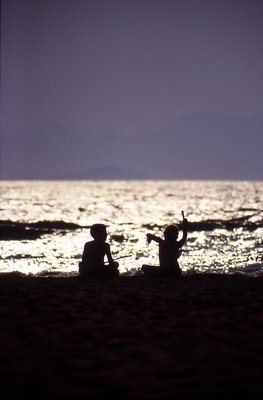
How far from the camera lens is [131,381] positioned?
16.7 ft

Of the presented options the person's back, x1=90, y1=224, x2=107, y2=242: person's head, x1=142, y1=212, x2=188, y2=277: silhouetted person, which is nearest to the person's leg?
x1=142, y1=212, x2=188, y2=277: silhouetted person

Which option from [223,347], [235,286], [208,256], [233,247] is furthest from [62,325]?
[233,247]

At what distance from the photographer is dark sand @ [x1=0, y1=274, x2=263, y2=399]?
16.3ft

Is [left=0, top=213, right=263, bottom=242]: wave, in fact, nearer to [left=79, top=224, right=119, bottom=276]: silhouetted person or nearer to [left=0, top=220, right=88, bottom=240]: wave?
[left=0, top=220, right=88, bottom=240]: wave

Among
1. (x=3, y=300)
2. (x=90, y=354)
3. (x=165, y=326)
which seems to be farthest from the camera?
(x=3, y=300)

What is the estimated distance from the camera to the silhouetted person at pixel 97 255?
1256cm

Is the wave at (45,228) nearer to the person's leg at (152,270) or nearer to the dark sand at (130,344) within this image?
the person's leg at (152,270)

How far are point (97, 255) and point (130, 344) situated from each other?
6.53m

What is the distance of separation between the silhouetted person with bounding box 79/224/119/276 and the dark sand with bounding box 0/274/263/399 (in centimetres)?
247

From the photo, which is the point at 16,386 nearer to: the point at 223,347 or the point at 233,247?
the point at 223,347

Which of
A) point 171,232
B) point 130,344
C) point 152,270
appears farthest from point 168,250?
point 130,344

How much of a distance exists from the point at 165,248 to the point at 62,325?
20.7ft

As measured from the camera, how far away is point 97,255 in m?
12.8

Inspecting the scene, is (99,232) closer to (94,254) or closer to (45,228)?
(94,254)
